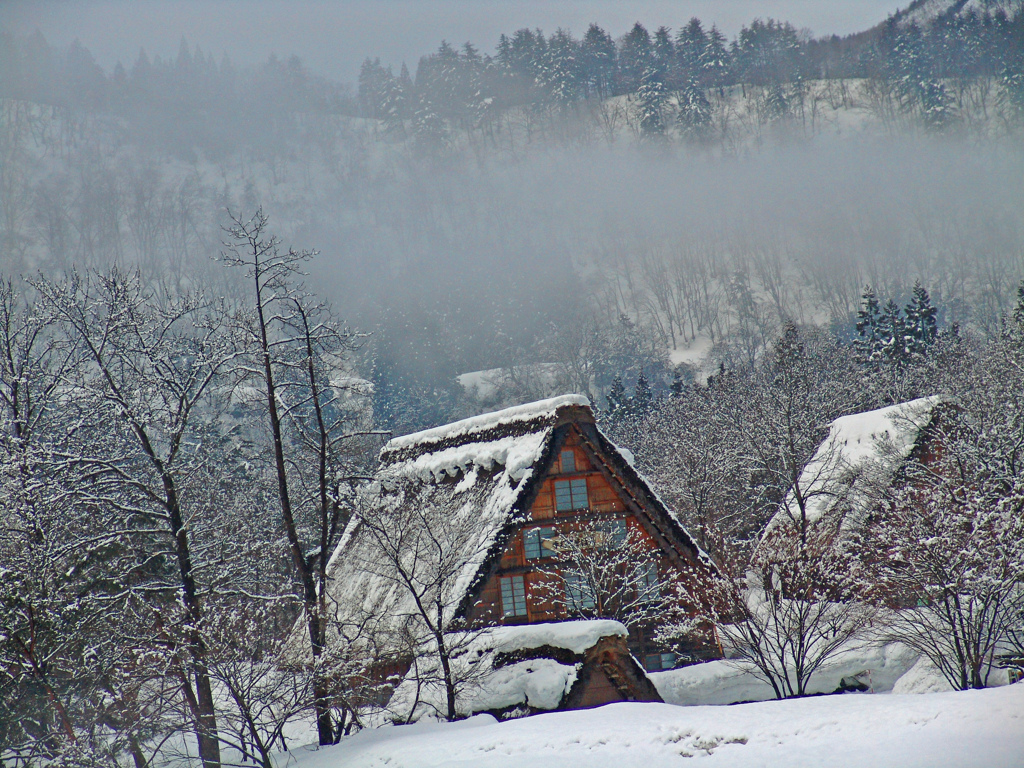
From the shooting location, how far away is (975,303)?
126 meters

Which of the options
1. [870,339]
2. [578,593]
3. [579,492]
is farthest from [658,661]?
[870,339]

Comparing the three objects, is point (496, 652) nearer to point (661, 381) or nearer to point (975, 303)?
point (661, 381)

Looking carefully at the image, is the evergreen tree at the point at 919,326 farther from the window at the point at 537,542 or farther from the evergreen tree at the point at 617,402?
the window at the point at 537,542

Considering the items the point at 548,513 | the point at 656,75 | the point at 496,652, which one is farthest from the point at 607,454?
the point at 656,75

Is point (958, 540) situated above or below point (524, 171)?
below

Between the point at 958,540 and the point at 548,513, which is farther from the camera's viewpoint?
the point at 548,513

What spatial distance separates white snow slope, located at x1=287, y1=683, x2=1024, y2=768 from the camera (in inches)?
385

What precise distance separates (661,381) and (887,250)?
65.0 m

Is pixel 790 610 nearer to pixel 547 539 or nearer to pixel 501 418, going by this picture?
pixel 547 539

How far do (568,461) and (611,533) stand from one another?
2.92 metres

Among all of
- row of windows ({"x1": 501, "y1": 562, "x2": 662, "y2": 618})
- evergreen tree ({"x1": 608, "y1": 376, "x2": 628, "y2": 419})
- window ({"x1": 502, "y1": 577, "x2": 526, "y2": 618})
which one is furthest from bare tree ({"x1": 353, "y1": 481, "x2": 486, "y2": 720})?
evergreen tree ({"x1": 608, "y1": 376, "x2": 628, "y2": 419})

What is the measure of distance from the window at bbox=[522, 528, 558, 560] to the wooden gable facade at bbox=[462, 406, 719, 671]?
0.03 m

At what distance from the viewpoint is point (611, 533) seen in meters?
25.2

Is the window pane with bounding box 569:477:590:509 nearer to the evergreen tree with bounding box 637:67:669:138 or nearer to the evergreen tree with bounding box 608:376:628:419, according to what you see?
the evergreen tree with bounding box 608:376:628:419
